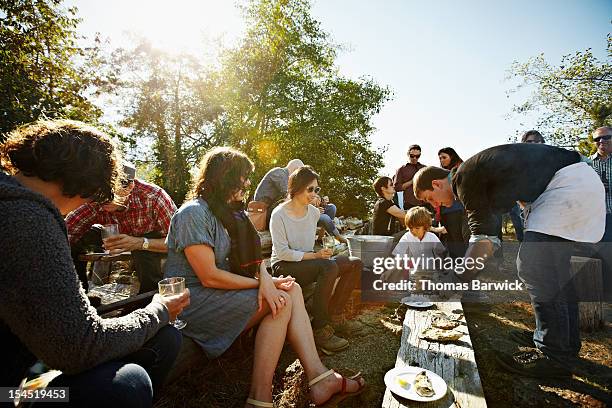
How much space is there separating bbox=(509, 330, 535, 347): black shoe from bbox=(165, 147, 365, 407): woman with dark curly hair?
220 cm

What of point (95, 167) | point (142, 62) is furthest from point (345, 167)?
point (95, 167)

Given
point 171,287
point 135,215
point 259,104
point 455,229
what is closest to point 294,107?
point 259,104

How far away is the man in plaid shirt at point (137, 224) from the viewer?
9.96ft

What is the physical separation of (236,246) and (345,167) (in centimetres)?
1261

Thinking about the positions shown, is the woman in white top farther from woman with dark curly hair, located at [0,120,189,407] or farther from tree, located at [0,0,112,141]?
tree, located at [0,0,112,141]

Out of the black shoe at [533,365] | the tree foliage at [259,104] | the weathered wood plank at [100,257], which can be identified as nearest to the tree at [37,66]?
the tree foliage at [259,104]

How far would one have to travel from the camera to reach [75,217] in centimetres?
306

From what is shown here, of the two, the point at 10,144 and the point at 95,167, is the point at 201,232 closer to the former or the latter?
the point at 95,167

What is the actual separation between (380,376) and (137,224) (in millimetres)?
2713

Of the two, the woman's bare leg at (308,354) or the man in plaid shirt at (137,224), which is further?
the man in plaid shirt at (137,224)

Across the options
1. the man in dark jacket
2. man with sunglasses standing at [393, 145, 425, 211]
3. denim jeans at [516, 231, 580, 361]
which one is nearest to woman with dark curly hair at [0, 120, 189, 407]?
the man in dark jacket

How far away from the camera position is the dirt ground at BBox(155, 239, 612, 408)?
2305mm

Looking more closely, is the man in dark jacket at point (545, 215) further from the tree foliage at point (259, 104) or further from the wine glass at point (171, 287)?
the tree foliage at point (259, 104)

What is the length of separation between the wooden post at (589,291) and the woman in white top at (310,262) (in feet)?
8.52
